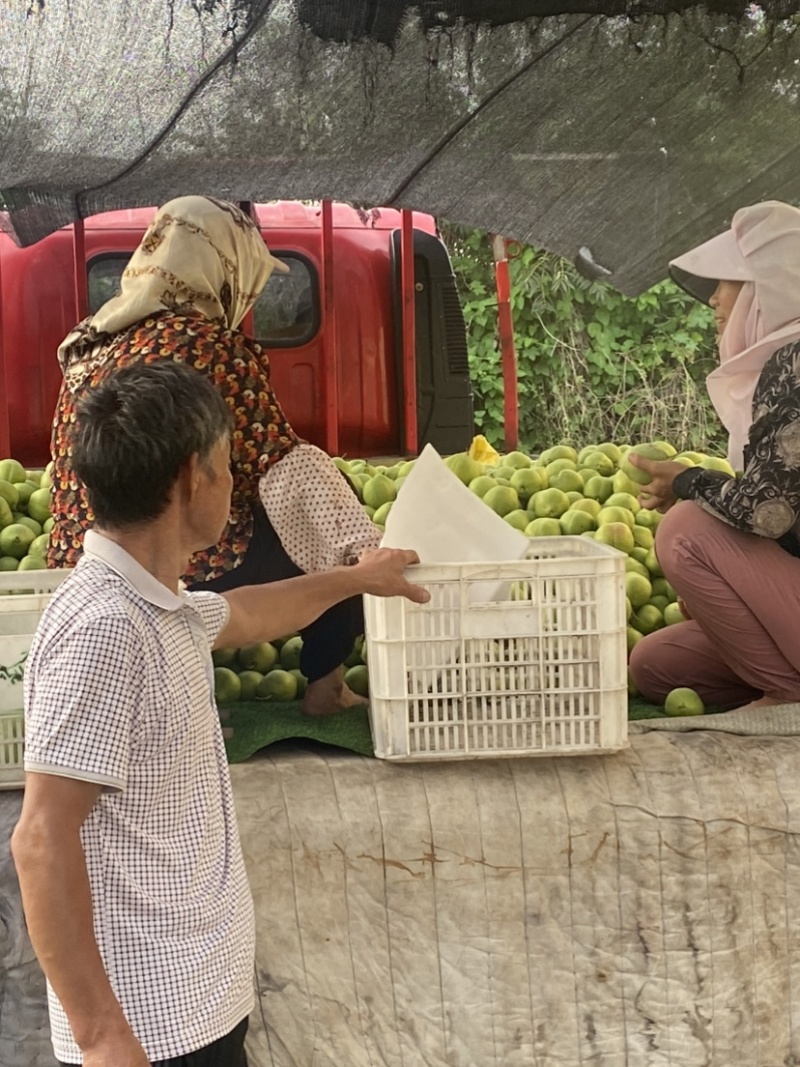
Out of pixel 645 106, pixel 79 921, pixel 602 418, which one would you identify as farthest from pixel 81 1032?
pixel 602 418

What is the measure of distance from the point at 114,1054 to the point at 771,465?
1.63 m

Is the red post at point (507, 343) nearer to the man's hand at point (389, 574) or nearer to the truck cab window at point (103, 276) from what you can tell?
the truck cab window at point (103, 276)

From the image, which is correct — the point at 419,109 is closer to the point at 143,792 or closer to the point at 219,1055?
the point at 143,792

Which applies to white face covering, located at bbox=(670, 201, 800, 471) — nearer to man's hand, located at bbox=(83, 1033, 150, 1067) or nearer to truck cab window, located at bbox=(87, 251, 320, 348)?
man's hand, located at bbox=(83, 1033, 150, 1067)

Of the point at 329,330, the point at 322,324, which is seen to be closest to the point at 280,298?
the point at 322,324

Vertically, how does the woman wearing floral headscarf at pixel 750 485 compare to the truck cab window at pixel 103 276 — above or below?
below

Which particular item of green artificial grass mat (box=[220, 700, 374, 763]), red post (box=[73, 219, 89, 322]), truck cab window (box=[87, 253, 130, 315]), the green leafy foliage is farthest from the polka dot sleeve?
the green leafy foliage

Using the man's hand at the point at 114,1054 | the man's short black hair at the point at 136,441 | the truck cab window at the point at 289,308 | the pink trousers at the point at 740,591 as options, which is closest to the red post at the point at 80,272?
the truck cab window at the point at 289,308

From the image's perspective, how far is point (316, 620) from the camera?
2.38m

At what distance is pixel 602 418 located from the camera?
7.26 m

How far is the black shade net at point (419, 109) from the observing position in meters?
2.46

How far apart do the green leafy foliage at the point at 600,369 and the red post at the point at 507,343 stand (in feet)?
2.96

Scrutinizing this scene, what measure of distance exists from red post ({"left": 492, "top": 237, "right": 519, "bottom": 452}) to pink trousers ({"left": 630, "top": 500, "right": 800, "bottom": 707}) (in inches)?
80.2

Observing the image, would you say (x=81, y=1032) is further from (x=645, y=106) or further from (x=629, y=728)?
(x=645, y=106)
